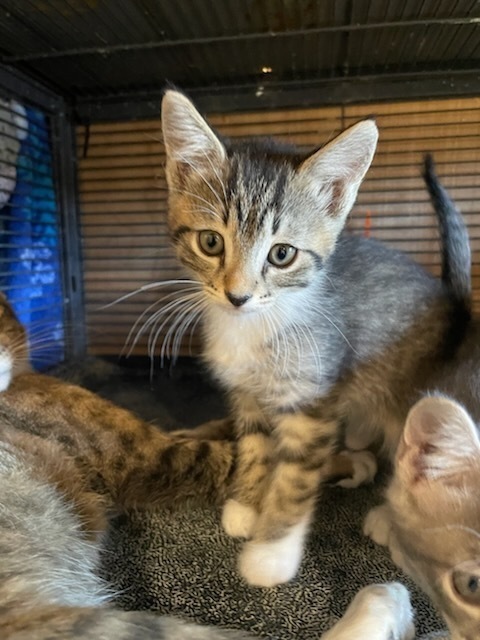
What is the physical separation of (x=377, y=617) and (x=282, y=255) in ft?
1.83

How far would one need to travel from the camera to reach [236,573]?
964mm

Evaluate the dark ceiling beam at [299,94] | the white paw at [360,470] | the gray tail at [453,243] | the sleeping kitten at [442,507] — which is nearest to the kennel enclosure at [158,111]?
the dark ceiling beam at [299,94]

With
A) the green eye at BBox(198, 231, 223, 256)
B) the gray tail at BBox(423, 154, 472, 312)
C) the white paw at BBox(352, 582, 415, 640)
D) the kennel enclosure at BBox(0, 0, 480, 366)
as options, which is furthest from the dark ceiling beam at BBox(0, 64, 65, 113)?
the white paw at BBox(352, 582, 415, 640)

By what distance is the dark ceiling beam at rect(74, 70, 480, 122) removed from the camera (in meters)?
1.43

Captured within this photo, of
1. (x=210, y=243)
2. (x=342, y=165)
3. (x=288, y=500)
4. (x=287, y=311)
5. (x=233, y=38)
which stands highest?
(x=233, y=38)

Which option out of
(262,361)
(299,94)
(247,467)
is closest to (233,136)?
(299,94)

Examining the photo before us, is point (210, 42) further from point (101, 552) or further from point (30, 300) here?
point (101, 552)

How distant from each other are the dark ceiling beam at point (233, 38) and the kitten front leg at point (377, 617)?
1.05m

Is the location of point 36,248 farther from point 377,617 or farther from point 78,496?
point 377,617

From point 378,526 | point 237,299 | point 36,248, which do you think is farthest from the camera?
point 36,248

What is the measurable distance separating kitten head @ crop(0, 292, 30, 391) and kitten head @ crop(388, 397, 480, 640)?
2.64ft

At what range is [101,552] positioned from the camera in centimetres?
100

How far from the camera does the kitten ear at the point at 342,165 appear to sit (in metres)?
0.96

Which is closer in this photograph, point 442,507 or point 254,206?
point 442,507
